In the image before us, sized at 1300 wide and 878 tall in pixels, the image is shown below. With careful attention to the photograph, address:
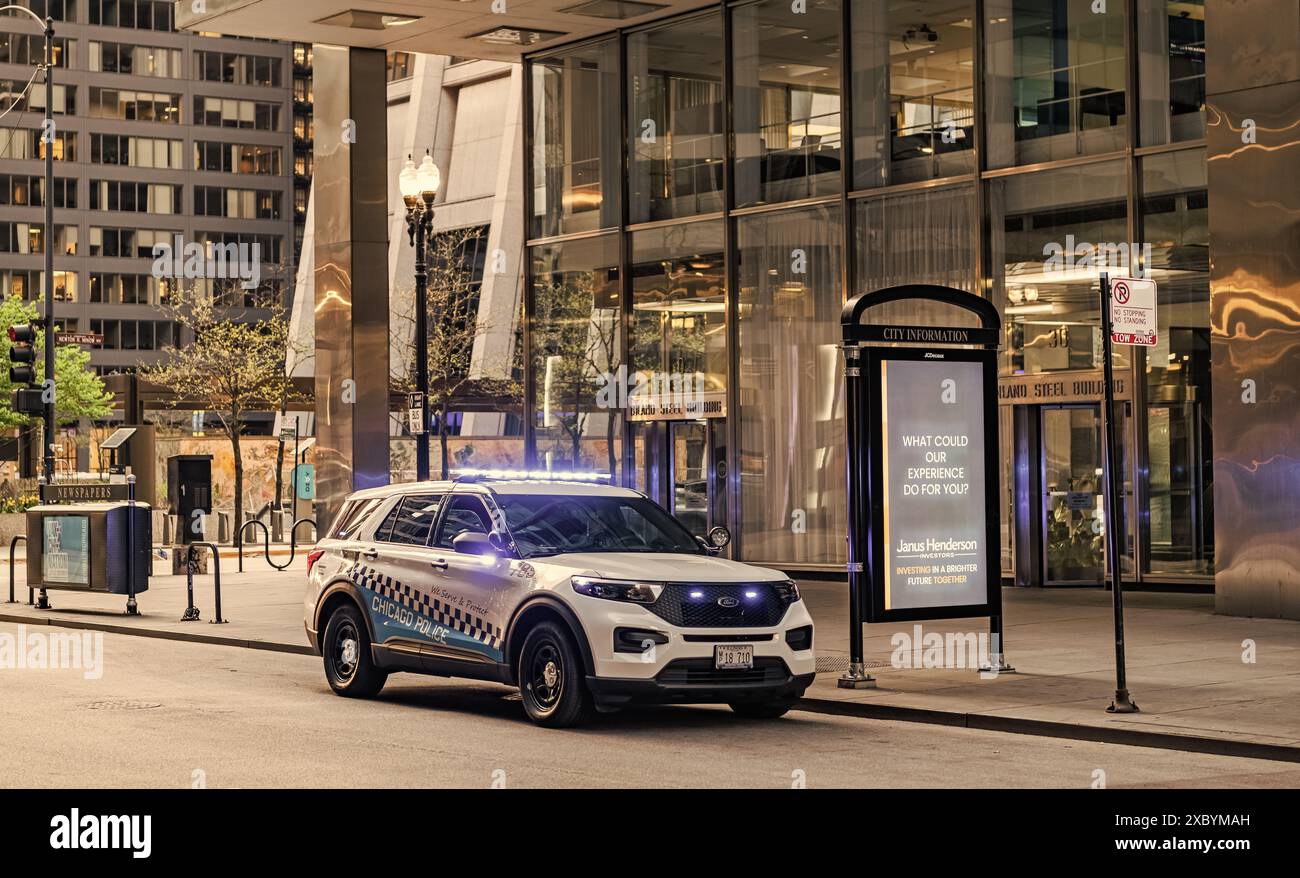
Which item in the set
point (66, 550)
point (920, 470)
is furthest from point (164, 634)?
point (920, 470)

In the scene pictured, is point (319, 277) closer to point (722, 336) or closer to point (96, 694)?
point (722, 336)

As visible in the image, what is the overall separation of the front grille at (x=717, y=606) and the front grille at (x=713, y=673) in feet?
0.82

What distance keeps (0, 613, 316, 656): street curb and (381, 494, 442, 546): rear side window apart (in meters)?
3.85

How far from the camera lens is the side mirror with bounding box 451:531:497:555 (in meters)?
13.1

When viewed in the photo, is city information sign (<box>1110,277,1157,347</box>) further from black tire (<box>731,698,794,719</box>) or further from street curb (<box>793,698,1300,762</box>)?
black tire (<box>731,698,794,719</box>)

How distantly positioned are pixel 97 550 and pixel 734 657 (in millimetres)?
13496

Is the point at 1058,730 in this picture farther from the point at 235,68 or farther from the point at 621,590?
the point at 235,68

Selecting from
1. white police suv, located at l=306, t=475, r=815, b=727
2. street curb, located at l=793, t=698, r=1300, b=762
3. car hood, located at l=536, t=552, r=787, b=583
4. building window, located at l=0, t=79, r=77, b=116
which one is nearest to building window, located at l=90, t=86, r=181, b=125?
building window, located at l=0, t=79, r=77, b=116

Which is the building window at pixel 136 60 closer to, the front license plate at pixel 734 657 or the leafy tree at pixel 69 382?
the leafy tree at pixel 69 382

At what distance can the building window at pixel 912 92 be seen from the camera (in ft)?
81.3

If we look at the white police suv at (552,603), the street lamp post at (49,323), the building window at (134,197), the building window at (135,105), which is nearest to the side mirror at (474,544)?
the white police suv at (552,603)

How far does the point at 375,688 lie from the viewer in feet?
47.5

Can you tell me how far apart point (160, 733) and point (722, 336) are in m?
16.9

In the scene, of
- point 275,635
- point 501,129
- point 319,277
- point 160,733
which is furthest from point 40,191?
point 160,733
